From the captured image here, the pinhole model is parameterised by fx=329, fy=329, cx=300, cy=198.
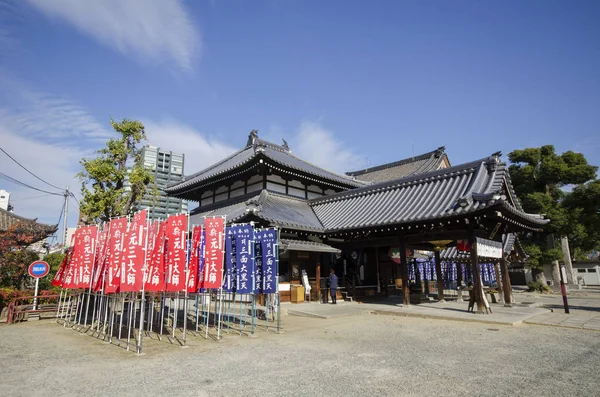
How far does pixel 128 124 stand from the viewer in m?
15.6

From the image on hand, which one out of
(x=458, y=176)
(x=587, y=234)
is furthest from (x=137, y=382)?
(x=587, y=234)

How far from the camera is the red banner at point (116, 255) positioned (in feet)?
29.5

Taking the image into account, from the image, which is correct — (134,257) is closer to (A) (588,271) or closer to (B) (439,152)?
(B) (439,152)

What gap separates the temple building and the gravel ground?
485 cm

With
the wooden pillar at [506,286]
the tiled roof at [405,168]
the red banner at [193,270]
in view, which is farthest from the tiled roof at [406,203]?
the tiled roof at [405,168]

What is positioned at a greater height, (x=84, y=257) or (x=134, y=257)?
(x=84, y=257)

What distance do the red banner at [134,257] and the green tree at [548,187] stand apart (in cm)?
3042

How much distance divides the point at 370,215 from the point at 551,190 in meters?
22.7

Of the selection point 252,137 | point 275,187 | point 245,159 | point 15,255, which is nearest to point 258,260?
point 275,187

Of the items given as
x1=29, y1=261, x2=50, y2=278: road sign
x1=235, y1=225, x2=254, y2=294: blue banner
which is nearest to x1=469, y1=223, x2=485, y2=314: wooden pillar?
x1=235, y1=225, x2=254, y2=294: blue banner

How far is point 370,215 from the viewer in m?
17.4

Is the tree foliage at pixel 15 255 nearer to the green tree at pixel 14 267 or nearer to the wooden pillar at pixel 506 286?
the green tree at pixel 14 267

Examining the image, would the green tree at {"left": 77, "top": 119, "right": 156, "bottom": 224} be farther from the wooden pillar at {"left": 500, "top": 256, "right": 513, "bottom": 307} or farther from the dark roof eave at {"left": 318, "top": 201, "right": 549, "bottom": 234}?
the wooden pillar at {"left": 500, "top": 256, "right": 513, "bottom": 307}

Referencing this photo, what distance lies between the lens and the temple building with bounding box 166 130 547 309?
46.6 feet
